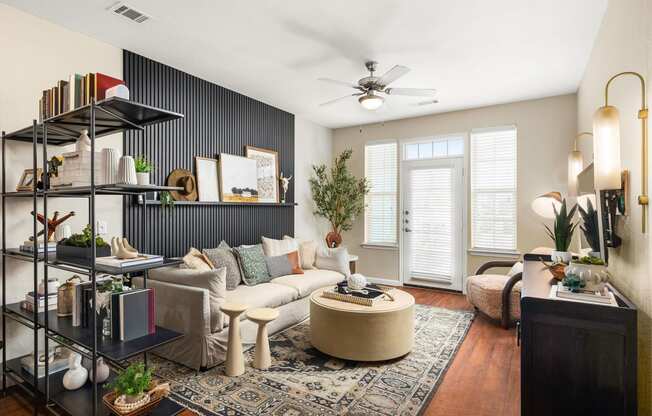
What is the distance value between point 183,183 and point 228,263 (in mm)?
976

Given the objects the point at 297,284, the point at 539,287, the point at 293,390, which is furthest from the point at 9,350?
the point at 539,287

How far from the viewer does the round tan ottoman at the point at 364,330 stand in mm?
2824

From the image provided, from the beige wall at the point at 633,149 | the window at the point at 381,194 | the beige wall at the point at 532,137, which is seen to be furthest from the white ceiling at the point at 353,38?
the window at the point at 381,194

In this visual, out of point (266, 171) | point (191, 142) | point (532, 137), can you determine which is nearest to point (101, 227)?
point (191, 142)

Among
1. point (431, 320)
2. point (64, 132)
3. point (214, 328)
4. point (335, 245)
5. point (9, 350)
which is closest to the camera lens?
point (64, 132)

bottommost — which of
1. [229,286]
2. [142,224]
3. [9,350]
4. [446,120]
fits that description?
[9,350]

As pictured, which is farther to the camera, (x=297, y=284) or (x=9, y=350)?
(x=297, y=284)

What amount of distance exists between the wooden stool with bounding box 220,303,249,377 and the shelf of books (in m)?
0.56

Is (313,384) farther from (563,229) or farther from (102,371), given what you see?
(563,229)

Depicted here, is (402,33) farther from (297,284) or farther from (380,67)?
(297,284)

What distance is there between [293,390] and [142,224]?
211cm

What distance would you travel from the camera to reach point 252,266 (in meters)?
3.81

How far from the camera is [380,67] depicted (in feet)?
12.0

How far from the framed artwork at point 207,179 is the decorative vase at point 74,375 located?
2004 mm
